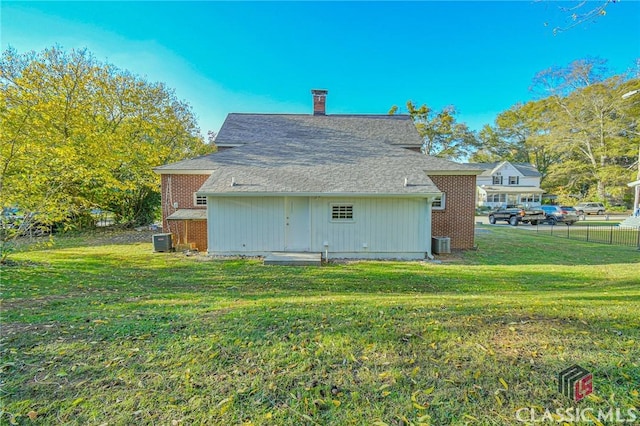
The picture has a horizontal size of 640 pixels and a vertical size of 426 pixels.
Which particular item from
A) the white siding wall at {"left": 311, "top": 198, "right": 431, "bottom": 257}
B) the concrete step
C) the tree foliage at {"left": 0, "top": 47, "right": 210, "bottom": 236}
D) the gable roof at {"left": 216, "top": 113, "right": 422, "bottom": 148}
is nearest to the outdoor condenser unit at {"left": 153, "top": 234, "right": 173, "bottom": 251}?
the tree foliage at {"left": 0, "top": 47, "right": 210, "bottom": 236}

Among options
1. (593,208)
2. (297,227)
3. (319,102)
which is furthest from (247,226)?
(593,208)

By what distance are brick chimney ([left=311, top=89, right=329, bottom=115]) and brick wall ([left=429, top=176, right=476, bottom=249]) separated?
8772mm

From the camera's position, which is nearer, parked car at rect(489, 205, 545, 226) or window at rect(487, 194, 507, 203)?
parked car at rect(489, 205, 545, 226)

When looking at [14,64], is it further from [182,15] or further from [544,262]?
[544,262]

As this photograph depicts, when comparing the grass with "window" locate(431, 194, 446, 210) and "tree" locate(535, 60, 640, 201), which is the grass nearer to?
"window" locate(431, 194, 446, 210)

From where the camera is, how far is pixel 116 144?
14.2 metres

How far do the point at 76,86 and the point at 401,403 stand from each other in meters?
19.1

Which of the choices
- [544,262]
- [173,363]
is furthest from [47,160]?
[544,262]

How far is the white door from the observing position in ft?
33.3

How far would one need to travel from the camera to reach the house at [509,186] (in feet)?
134

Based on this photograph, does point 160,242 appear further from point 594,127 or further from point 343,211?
point 594,127

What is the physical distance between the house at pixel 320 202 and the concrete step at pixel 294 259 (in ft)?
1.67

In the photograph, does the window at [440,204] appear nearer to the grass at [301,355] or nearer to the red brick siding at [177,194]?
the grass at [301,355]

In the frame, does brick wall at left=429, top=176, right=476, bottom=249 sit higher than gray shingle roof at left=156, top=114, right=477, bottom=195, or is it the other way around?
gray shingle roof at left=156, top=114, right=477, bottom=195
